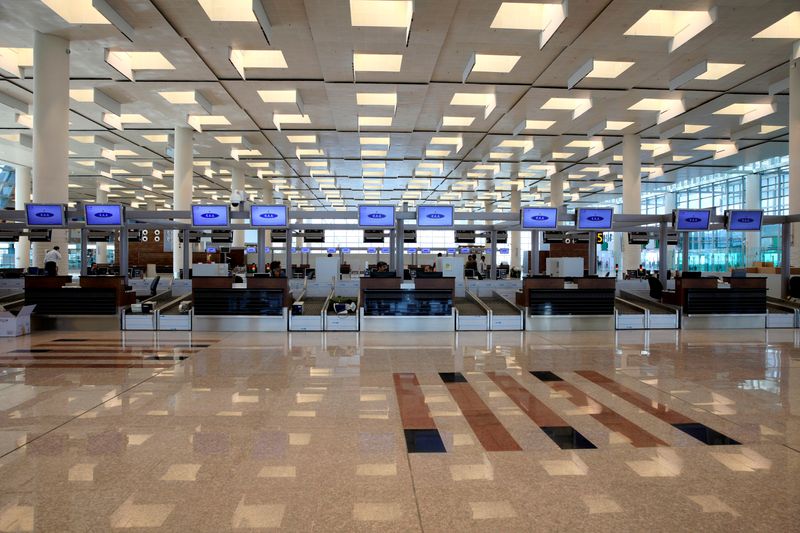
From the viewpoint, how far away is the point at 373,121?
19.6 meters

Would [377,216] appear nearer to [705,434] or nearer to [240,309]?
[240,309]

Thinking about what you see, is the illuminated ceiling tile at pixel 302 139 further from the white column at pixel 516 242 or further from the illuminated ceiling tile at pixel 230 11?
the white column at pixel 516 242

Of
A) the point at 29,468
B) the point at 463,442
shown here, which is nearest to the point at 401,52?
the point at 463,442

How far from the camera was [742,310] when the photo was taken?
13695mm

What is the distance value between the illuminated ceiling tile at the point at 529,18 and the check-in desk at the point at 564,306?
6.20 m

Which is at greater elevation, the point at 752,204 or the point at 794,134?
the point at 794,134

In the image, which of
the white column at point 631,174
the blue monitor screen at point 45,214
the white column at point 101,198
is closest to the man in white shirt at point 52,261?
the blue monitor screen at point 45,214

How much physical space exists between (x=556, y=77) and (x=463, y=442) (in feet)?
43.5

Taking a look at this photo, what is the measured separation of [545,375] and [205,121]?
1766 centimetres

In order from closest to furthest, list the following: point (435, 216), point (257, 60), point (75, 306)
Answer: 1. point (75, 306)
2. point (257, 60)
3. point (435, 216)

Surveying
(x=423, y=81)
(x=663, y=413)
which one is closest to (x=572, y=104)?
(x=423, y=81)

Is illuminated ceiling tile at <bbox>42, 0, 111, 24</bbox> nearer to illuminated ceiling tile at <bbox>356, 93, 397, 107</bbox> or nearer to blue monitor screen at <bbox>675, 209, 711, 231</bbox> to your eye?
illuminated ceiling tile at <bbox>356, 93, 397, 107</bbox>

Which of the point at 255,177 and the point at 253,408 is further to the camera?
the point at 255,177

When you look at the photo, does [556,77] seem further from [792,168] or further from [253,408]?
[253,408]
